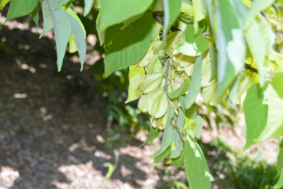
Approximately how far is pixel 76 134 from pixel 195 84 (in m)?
1.88

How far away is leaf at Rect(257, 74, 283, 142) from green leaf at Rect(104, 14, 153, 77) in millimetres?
154

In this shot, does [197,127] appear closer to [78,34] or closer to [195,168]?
[195,168]

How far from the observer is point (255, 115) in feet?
0.87

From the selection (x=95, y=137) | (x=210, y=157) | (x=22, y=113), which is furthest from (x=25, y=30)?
(x=210, y=157)

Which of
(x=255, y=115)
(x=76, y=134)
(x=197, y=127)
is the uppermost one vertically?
(x=255, y=115)

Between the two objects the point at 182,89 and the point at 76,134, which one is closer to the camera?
the point at 182,89

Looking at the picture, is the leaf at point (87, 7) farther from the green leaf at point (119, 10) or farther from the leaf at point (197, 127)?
the leaf at point (197, 127)

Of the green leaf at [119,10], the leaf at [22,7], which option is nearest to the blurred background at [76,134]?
the leaf at [22,7]

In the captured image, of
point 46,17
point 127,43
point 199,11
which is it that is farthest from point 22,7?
point 199,11

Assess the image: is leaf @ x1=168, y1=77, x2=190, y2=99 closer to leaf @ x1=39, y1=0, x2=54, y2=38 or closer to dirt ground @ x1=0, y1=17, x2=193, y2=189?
leaf @ x1=39, y1=0, x2=54, y2=38

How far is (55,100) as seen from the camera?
216 cm

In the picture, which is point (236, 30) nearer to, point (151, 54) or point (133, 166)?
point (151, 54)

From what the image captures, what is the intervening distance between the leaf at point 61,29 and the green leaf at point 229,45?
0.21 m

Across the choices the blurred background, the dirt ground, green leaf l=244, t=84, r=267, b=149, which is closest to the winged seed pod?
green leaf l=244, t=84, r=267, b=149
